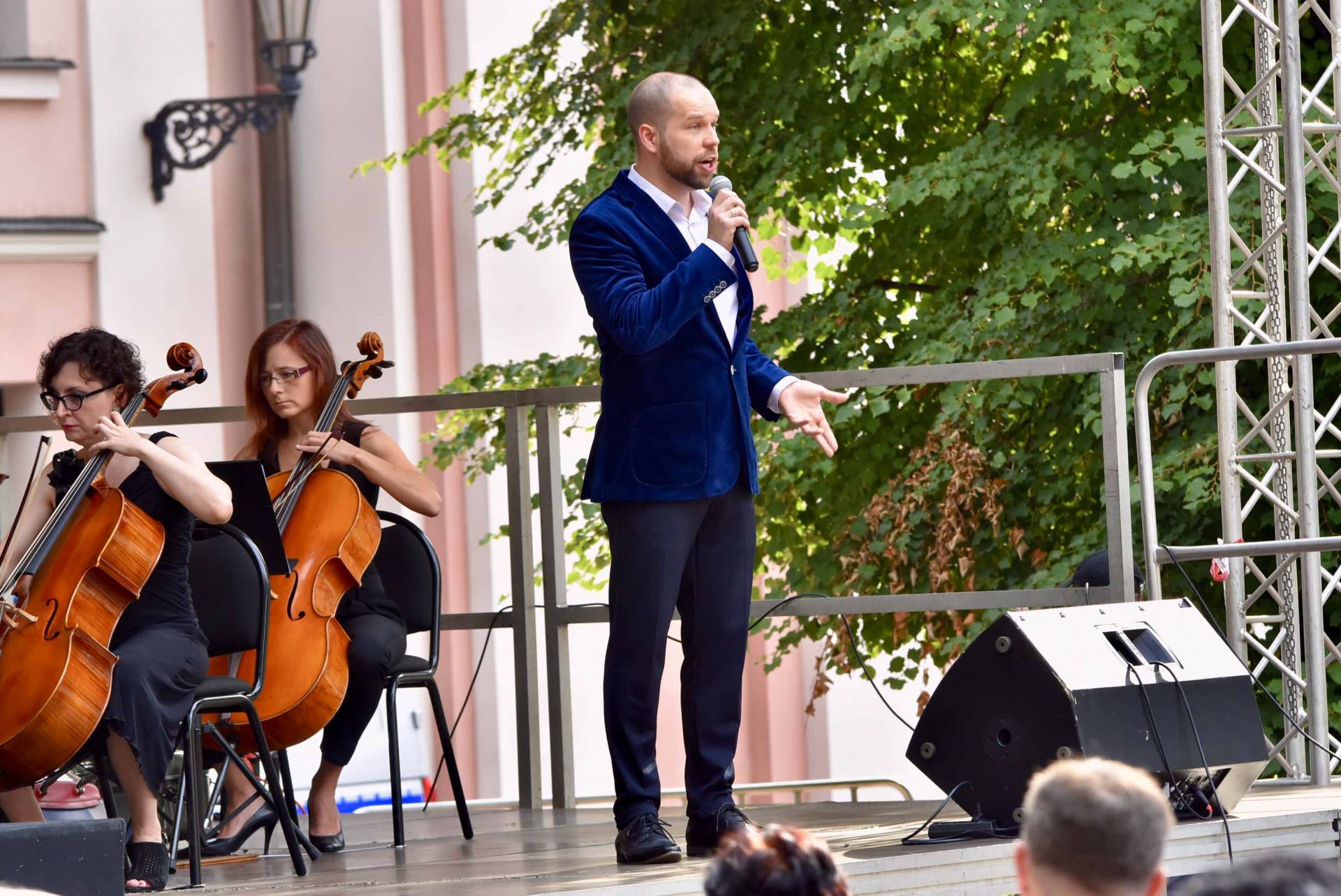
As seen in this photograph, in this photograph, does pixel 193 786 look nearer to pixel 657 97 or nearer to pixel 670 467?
pixel 670 467

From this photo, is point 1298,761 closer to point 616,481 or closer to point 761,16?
point 616,481

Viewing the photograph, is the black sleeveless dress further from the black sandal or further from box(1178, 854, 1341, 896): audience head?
box(1178, 854, 1341, 896): audience head

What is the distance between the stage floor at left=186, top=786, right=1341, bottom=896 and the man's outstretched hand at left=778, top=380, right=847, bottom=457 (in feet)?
2.52

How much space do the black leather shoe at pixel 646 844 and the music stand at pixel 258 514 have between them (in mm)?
1096

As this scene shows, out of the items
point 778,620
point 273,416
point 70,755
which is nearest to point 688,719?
point 70,755

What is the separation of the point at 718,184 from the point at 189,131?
5608 mm

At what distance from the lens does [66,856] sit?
285 cm

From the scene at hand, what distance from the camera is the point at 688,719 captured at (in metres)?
3.62

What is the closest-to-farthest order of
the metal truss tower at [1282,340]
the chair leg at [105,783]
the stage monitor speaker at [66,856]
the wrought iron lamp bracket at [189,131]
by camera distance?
the stage monitor speaker at [66,856]
the chair leg at [105,783]
the metal truss tower at [1282,340]
the wrought iron lamp bracket at [189,131]

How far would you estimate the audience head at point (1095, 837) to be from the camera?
5.77 ft

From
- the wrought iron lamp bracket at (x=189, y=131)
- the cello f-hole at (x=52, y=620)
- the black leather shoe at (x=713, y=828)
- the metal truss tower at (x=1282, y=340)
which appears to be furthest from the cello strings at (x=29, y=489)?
the wrought iron lamp bracket at (x=189, y=131)

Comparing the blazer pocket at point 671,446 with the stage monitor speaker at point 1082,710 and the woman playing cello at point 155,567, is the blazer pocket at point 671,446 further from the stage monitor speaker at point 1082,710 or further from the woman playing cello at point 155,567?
the woman playing cello at point 155,567

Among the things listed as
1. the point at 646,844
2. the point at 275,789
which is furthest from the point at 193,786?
the point at 646,844

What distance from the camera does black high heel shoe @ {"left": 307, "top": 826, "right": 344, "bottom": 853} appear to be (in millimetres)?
4441
